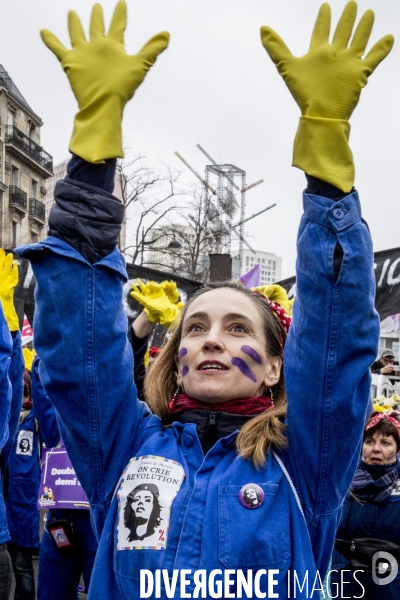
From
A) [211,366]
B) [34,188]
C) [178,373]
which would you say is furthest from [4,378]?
[34,188]

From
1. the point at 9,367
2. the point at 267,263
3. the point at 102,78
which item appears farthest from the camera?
the point at 267,263

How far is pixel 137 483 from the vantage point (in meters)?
1.93

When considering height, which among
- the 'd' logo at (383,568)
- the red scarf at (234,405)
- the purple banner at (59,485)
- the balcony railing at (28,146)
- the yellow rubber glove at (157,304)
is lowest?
the 'd' logo at (383,568)

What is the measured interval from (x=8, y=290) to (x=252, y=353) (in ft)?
9.53

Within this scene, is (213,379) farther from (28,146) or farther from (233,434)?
(28,146)

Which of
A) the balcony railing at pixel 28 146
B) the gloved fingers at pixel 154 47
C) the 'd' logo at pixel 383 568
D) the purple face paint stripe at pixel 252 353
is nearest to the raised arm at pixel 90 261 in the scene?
the gloved fingers at pixel 154 47

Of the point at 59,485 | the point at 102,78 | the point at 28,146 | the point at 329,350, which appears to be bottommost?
the point at 59,485

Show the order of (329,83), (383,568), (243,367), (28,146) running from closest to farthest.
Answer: (329,83) < (243,367) < (383,568) < (28,146)

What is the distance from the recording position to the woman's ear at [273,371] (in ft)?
7.18

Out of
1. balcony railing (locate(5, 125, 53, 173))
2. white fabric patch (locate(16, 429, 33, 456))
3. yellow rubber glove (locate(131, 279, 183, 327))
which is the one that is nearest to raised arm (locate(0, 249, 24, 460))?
yellow rubber glove (locate(131, 279, 183, 327))

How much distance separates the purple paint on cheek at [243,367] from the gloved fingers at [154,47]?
2.51ft

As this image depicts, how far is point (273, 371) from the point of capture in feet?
7.30

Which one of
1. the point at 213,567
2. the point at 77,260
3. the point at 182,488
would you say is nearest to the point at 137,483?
the point at 182,488

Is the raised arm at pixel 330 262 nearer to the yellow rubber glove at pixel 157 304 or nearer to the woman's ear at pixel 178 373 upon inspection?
the woman's ear at pixel 178 373
